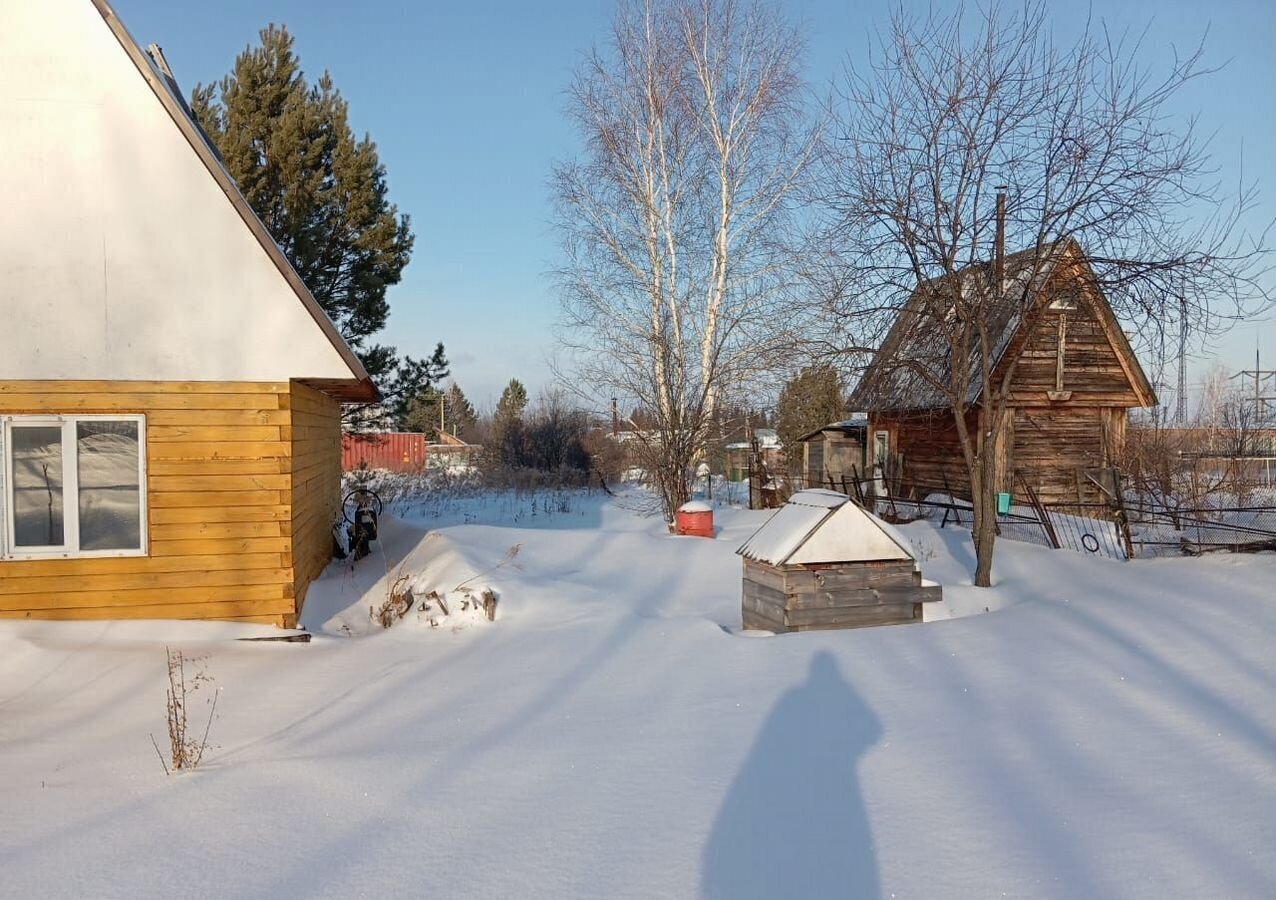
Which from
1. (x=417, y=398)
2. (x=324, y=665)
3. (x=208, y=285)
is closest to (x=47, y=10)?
(x=208, y=285)

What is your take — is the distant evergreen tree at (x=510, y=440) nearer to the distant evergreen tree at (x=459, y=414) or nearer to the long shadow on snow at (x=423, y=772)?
the long shadow on snow at (x=423, y=772)

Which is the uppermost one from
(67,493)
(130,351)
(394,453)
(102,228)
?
(102,228)

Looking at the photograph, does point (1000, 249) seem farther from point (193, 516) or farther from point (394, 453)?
point (394, 453)

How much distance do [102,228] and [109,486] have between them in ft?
7.74

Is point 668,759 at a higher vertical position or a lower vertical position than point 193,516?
lower

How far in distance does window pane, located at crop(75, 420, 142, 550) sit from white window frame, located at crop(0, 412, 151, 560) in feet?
0.14

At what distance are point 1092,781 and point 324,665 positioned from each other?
591 cm

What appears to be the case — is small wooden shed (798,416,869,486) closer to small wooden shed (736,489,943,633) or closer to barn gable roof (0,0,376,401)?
small wooden shed (736,489,943,633)

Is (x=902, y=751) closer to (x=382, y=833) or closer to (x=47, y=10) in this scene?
(x=382, y=833)

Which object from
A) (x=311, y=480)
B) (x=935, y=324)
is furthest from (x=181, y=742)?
(x=935, y=324)

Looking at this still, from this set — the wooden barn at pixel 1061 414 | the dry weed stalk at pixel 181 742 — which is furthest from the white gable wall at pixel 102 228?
the wooden barn at pixel 1061 414

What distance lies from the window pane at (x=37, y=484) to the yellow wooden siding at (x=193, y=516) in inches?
7.7

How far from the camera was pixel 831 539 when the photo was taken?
7910 millimetres

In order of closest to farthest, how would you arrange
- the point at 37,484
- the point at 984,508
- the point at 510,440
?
the point at 37,484 → the point at 984,508 → the point at 510,440
